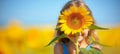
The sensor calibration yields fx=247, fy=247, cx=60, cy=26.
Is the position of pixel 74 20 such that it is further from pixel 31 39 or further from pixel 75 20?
pixel 31 39

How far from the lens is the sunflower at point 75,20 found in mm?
864

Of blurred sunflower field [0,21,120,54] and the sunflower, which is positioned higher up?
the sunflower

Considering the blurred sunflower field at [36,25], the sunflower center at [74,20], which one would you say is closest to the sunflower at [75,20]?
the sunflower center at [74,20]

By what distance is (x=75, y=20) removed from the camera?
0.89m

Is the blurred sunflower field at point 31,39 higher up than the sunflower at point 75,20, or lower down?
lower down

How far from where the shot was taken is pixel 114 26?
1.24 metres

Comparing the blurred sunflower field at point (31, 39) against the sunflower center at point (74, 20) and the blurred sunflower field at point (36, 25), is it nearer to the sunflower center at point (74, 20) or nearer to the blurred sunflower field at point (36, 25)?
the blurred sunflower field at point (36, 25)

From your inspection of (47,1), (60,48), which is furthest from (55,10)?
(60,48)

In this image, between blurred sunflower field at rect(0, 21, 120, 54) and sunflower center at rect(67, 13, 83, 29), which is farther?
blurred sunflower field at rect(0, 21, 120, 54)

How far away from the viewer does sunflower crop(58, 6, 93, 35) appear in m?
0.86

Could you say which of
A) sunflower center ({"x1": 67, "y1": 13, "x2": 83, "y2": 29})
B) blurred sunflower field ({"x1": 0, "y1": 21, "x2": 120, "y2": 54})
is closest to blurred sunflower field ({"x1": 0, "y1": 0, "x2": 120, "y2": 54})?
blurred sunflower field ({"x1": 0, "y1": 21, "x2": 120, "y2": 54})

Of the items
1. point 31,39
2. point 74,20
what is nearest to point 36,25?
point 31,39

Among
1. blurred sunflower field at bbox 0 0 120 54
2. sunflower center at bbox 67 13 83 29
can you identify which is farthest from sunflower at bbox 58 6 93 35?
blurred sunflower field at bbox 0 0 120 54

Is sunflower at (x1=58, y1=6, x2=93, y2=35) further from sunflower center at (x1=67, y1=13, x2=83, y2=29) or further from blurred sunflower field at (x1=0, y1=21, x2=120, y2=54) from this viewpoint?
blurred sunflower field at (x1=0, y1=21, x2=120, y2=54)
